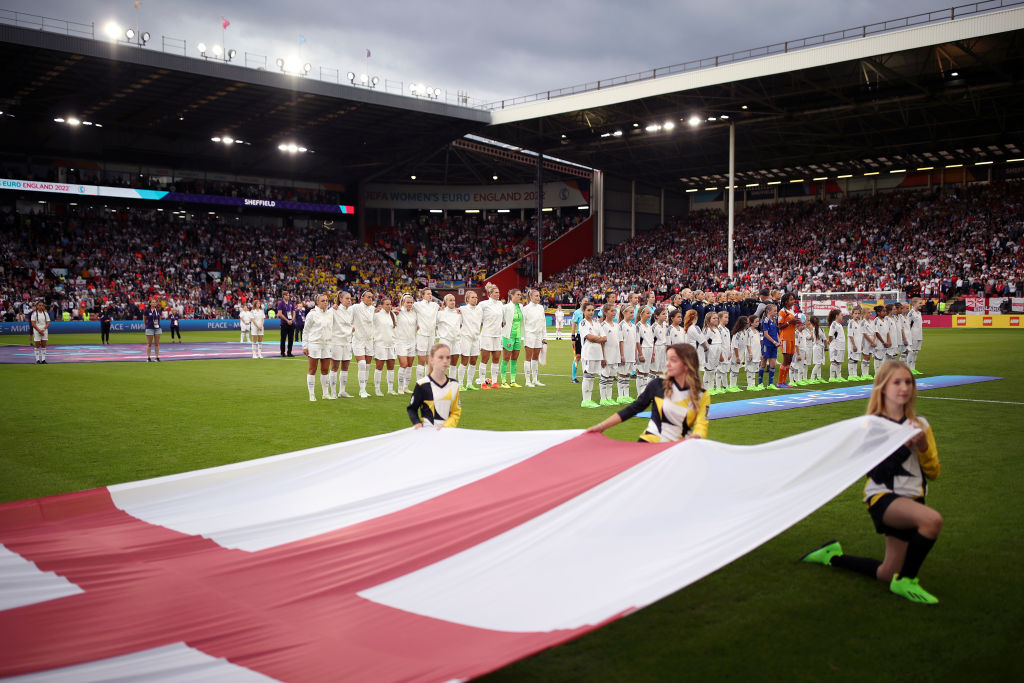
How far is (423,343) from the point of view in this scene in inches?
559

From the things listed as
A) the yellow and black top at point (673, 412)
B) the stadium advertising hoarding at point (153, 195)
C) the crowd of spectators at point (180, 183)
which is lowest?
the yellow and black top at point (673, 412)

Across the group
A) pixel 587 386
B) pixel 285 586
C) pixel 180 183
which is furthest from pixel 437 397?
pixel 180 183

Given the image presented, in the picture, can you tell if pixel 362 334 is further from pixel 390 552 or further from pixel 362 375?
pixel 390 552

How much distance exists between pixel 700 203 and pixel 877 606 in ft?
187

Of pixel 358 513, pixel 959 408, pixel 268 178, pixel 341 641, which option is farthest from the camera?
pixel 268 178

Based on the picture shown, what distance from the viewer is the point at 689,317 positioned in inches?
508

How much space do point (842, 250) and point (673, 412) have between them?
43.4 metres

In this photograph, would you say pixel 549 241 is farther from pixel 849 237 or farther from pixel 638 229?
pixel 849 237

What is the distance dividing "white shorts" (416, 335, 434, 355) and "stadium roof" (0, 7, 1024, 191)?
2370cm

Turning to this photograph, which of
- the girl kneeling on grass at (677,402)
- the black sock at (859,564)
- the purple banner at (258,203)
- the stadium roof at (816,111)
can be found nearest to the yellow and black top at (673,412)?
the girl kneeling on grass at (677,402)

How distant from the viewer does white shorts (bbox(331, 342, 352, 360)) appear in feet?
43.3

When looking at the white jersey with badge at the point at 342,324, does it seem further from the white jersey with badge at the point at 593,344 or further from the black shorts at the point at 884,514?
the black shorts at the point at 884,514

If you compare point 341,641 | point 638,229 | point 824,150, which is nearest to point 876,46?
point 824,150

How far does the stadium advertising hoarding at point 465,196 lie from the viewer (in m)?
55.5
